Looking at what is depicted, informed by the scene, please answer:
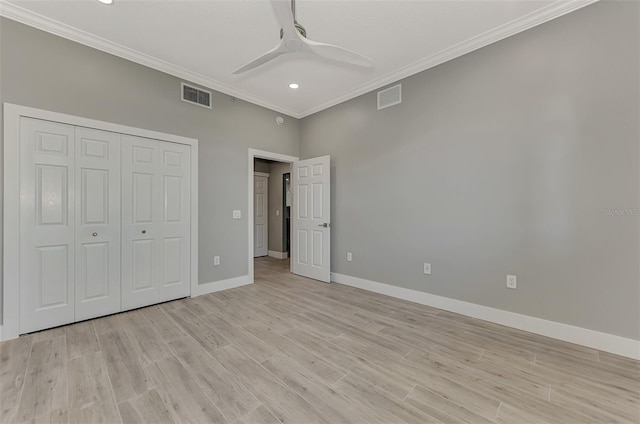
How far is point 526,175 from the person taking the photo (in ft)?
8.39

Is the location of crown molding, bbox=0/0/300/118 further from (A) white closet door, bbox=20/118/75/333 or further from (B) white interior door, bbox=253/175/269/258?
(B) white interior door, bbox=253/175/269/258

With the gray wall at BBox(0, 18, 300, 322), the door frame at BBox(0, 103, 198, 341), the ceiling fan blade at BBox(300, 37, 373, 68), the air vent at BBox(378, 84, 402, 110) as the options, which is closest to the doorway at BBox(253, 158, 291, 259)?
the gray wall at BBox(0, 18, 300, 322)

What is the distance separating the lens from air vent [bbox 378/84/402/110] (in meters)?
3.53

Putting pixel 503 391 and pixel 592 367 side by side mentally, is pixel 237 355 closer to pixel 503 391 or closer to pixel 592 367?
pixel 503 391

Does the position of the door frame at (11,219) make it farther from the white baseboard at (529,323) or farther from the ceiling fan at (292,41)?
the white baseboard at (529,323)

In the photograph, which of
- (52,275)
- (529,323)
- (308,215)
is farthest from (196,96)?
(529,323)

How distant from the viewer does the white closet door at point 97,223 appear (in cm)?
275

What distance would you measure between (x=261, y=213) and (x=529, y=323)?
5.70 metres

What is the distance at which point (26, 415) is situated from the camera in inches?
59.3

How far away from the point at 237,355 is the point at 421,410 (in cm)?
143

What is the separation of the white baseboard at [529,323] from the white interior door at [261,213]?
3.84m

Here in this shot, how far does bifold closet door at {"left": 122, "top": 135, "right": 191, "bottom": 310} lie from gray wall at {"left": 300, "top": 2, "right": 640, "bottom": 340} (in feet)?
8.95

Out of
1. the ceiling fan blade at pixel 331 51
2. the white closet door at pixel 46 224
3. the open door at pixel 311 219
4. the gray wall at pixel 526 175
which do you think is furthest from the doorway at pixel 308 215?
the white closet door at pixel 46 224

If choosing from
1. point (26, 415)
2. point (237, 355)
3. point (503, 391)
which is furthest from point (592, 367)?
point (26, 415)
